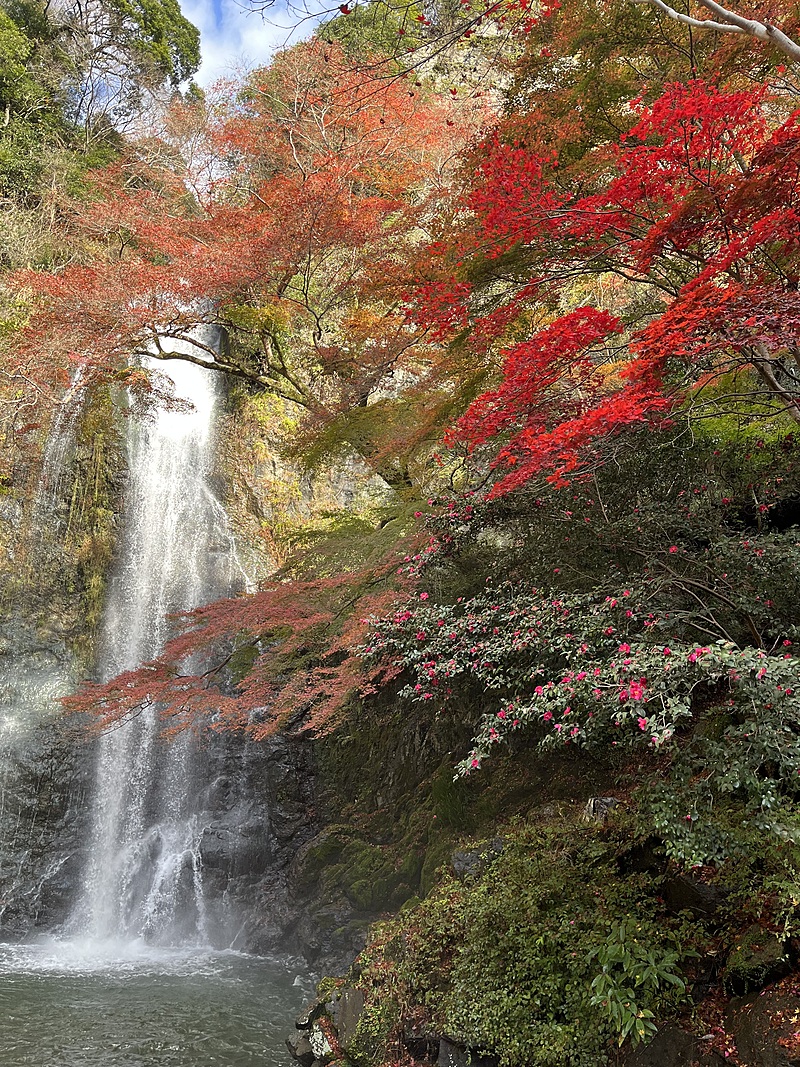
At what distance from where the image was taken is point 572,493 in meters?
5.42

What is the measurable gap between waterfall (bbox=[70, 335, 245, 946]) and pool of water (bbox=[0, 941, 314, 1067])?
0.80m

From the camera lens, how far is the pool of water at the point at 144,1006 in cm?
584

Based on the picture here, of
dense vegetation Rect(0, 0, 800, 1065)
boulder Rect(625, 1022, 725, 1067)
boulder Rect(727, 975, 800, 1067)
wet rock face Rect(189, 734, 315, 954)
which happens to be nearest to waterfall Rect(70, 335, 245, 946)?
wet rock face Rect(189, 734, 315, 954)

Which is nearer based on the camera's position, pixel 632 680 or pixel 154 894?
pixel 632 680

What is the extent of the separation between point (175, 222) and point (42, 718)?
854cm

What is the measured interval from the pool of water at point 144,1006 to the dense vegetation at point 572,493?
1.86m

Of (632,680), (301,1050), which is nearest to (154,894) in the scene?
(301,1050)

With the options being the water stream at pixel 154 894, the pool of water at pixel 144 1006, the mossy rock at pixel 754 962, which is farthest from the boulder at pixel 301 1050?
the mossy rock at pixel 754 962

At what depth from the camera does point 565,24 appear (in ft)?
18.4

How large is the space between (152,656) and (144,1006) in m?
6.78

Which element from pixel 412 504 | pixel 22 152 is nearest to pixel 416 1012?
pixel 412 504

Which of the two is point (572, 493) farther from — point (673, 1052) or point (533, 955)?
point (673, 1052)

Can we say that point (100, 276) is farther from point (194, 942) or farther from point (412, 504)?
point (194, 942)

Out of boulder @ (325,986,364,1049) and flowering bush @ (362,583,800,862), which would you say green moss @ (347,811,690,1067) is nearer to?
boulder @ (325,986,364,1049)
